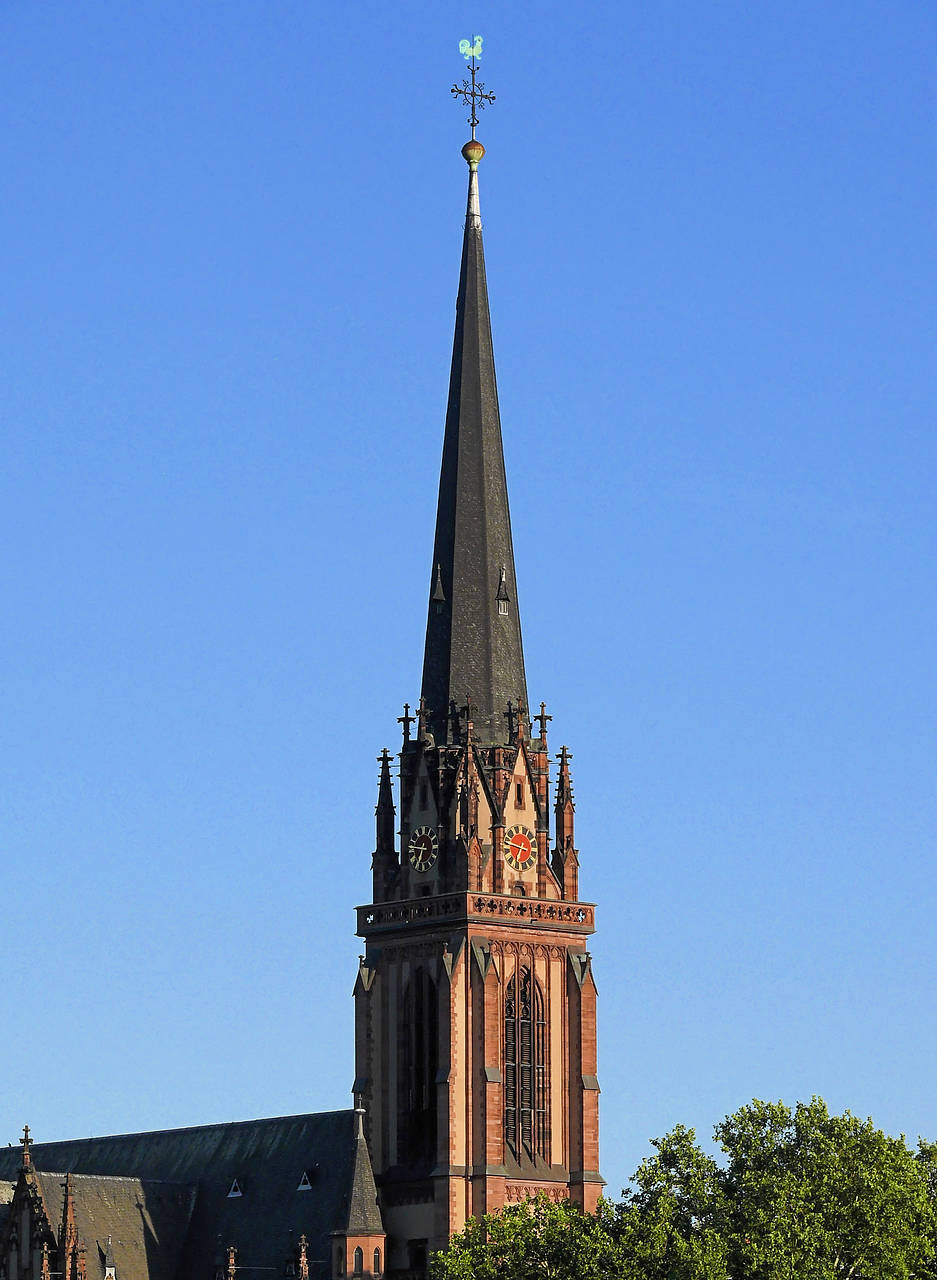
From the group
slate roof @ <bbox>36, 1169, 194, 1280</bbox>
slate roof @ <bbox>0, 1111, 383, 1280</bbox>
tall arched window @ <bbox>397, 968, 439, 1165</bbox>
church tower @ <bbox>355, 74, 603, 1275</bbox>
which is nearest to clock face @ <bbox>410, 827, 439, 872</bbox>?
church tower @ <bbox>355, 74, 603, 1275</bbox>

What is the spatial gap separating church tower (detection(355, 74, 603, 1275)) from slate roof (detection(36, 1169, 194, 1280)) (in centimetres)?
1354

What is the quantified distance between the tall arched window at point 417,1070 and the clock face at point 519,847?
300 inches

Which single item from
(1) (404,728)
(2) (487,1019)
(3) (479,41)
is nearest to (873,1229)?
(2) (487,1019)

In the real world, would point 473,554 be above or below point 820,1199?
above

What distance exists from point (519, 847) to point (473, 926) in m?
6.16

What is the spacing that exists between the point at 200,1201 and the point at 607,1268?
4109 centimetres

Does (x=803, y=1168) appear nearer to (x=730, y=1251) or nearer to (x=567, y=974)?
(x=730, y=1251)

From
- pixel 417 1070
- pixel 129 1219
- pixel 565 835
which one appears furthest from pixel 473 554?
pixel 129 1219

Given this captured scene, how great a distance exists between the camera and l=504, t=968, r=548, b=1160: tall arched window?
573ft

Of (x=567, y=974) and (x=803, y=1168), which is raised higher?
(x=567, y=974)

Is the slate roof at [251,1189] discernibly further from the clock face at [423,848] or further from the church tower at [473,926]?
the clock face at [423,848]

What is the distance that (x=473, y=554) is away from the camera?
183875mm

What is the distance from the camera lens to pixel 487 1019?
173750 mm

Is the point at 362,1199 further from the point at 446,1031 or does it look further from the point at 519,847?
the point at 519,847
